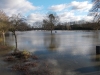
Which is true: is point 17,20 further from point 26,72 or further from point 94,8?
point 26,72

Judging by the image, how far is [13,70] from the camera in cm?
959

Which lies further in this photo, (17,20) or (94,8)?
(17,20)

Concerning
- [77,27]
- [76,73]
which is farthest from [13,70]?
[77,27]

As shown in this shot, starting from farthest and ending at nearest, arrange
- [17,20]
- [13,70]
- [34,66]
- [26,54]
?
[17,20] < [26,54] < [34,66] < [13,70]

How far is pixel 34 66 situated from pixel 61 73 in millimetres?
2398

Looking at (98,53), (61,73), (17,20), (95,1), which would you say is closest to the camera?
(61,73)

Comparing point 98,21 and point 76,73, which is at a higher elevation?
point 98,21

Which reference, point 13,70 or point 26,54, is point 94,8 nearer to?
point 26,54

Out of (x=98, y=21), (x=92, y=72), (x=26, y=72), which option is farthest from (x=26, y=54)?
(x=98, y=21)

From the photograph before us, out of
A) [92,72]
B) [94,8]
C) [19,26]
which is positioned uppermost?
[94,8]

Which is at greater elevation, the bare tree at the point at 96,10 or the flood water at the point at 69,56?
the bare tree at the point at 96,10

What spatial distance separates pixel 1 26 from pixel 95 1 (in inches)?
674

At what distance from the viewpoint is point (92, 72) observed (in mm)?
9211

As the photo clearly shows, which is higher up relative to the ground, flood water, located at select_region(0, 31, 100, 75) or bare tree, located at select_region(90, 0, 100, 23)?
bare tree, located at select_region(90, 0, 100, 23)
